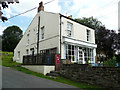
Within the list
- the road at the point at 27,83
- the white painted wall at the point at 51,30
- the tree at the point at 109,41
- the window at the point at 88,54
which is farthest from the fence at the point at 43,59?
the tree at the point at 109,41

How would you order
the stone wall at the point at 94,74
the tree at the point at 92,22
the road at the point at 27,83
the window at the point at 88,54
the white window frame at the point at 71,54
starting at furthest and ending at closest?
1. the tree at the point at 92,22
2. the window at the point at 88,54
3. the white window frame at the point at 71,54
4. the stone wall at the point at 94,74
5. the road at the point at 27,83

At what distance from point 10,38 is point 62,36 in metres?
44.3

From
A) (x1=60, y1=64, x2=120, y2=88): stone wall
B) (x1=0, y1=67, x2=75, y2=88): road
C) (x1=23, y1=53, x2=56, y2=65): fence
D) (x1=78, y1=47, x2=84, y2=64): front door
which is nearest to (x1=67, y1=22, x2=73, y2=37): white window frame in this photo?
(x1=78, y1=47, x2=84, y2=64): front door

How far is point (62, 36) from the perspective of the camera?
13.9 metres

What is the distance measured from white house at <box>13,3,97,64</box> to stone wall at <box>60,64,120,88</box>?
12.8ft

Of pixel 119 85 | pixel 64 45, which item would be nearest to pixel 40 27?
pixel 64 45

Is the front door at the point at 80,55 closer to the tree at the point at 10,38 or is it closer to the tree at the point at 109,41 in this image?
the tree at the point at 109,41

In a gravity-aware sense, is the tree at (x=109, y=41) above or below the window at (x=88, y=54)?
above

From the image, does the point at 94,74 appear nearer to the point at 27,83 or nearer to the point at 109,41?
the point at 27,83

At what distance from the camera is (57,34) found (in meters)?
14.1

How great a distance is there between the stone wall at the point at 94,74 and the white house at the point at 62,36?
3889 mm

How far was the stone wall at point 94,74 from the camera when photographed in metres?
7.01

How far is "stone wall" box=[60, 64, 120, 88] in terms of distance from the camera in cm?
701

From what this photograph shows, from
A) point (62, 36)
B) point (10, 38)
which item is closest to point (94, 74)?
point (62, 36)
